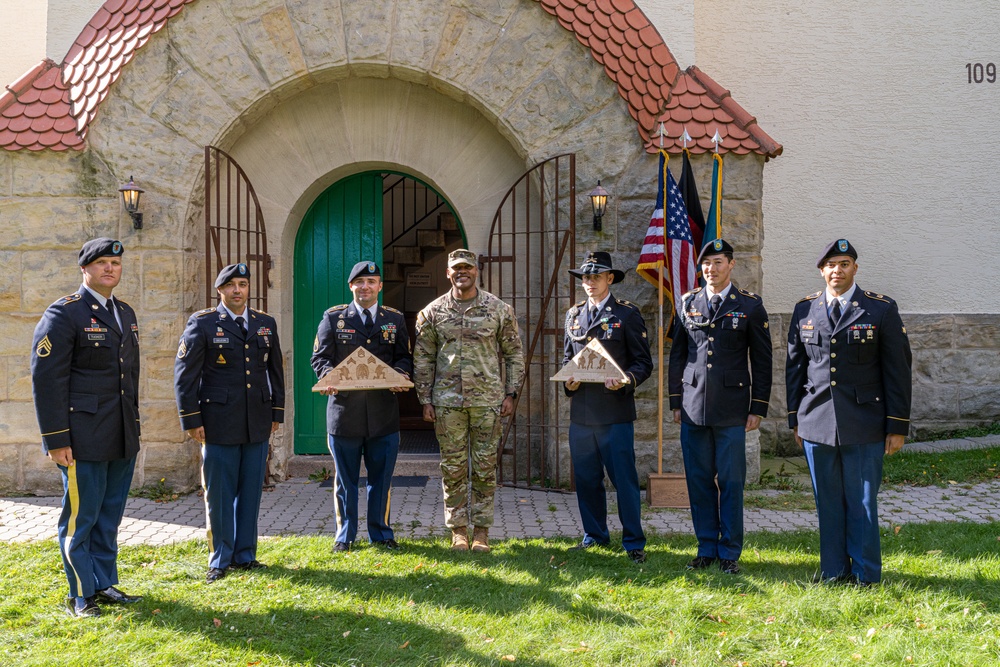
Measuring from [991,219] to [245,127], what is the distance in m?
8.35

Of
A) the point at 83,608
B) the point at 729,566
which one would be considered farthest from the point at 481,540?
the point at 83,608

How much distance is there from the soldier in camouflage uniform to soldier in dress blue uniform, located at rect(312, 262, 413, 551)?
282 mm

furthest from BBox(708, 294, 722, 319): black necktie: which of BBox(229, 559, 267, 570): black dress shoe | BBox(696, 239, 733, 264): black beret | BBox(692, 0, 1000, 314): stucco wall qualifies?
BBox(692, 0, 1000, 314): stucco wall

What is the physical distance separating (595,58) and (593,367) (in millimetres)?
3406

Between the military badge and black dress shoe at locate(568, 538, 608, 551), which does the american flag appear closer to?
black dress shoe at locate(568, 538, 608, 551)

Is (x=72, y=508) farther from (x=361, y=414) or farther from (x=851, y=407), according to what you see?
(x=851, y=407)

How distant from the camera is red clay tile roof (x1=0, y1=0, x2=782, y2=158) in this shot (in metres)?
7.05

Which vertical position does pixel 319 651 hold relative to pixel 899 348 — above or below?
below

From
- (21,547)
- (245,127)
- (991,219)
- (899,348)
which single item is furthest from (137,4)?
(991,219)

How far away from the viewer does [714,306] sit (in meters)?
4.98

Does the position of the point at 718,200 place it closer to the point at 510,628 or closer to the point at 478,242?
the point at 478,242

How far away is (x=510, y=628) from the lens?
13.0 feet

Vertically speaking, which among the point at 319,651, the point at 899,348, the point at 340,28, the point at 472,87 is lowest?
the point at 319,651

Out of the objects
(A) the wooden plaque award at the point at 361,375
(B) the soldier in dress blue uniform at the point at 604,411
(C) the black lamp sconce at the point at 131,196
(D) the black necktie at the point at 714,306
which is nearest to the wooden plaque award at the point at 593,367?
(B) the soldier in dress blue uniform at the point at 604,411
